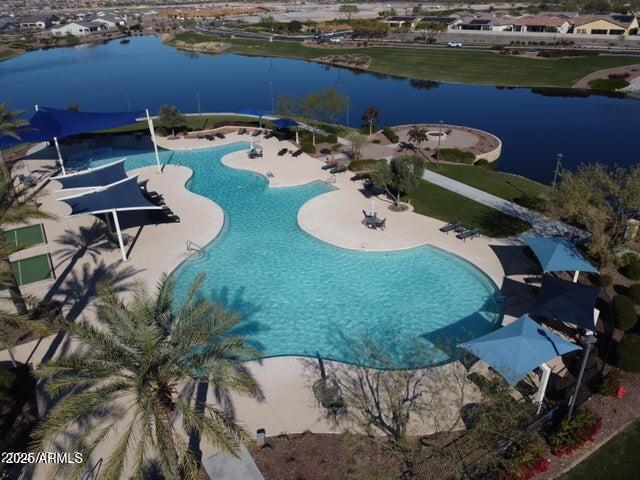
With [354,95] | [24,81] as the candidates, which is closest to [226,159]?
[354,95]

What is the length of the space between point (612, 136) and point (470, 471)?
49.6 meters

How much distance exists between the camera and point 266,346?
65.7ft

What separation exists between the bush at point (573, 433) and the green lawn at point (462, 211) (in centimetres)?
1377

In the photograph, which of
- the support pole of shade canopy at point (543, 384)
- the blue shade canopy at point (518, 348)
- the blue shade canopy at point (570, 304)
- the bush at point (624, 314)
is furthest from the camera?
the bush at point (624, 314)

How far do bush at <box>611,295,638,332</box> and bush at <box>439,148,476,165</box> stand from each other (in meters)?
22.1

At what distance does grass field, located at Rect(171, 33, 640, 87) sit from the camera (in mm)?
77125

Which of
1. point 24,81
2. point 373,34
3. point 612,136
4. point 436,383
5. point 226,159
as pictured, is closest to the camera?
point 436,383

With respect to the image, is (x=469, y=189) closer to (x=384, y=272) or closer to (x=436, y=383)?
(x=384, y=272)

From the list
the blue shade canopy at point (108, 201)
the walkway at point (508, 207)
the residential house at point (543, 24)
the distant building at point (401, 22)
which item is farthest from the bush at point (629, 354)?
the distant building at point (401, 22)

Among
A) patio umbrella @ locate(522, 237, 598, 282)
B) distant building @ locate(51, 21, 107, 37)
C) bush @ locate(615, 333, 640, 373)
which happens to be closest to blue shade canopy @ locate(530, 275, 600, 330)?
bush @ locate(615, 333, 640, 373)

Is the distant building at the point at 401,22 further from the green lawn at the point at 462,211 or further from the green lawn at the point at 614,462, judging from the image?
the green lawn at the point at 614,462

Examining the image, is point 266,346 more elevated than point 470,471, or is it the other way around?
point 470,471

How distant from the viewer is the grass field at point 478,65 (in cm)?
7712

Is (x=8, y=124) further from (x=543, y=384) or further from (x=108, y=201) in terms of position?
(x=543, y=384)
